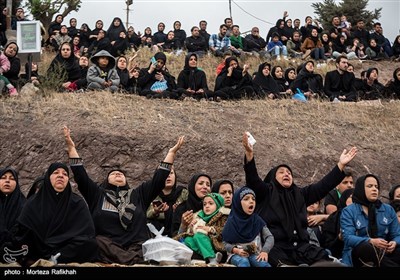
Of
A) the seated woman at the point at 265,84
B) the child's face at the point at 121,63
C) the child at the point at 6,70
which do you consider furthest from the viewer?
the seated woman at the point at 265,84

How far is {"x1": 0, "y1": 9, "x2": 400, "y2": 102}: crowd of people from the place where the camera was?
14.9m

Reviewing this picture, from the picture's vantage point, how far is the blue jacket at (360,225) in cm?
832

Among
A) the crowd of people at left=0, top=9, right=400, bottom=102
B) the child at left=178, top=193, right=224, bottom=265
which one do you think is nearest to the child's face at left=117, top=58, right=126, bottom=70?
the crowd of people at left=0, top=9, right=400, bottom=102

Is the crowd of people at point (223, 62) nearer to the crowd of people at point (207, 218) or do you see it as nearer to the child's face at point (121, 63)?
the child's face at point (121, 63)

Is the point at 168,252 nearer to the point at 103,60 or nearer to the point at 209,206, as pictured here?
the point at 209,206

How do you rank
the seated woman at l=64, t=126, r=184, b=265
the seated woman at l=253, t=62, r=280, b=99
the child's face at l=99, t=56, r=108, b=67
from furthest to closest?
1. the seated woman at l=253, t=62, r=280, b=99
2. the child's face at l=99, t=56, r=108, b=67
3. the seated woman at l=64, t=126, r=184, b=265

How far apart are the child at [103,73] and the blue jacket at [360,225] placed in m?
7.29

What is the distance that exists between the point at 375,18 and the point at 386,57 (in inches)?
296

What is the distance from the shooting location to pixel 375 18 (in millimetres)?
28781

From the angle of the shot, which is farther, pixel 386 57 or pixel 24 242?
pixel 386 57

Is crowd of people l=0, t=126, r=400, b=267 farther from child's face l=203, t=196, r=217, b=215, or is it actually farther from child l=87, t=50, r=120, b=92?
child l=87, t=50, r=120, b=92

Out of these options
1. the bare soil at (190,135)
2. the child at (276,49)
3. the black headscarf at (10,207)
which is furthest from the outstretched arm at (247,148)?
the child at (276,49)
